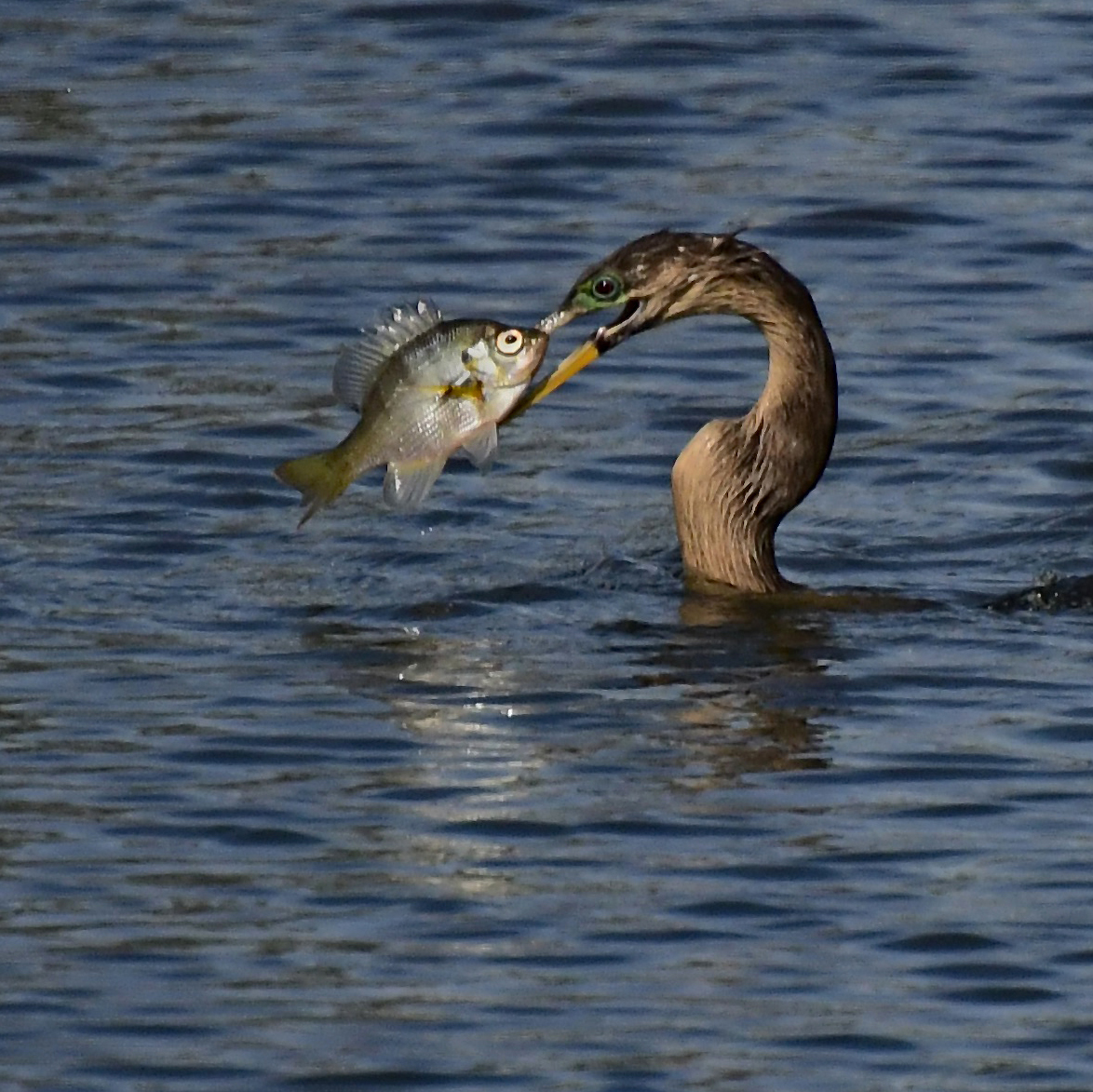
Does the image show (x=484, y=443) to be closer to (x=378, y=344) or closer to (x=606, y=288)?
(x=378, y=344)

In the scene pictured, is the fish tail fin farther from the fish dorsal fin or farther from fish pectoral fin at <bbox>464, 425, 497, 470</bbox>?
fish pectoral fin at <bbox>464, 425, 497, 470</bbox>

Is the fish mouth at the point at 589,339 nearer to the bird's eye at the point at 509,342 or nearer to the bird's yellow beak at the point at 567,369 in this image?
the bird's yellow beak at the point at 567,369

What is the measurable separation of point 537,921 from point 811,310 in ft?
9.89

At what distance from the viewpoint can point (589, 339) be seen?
881 centimetres

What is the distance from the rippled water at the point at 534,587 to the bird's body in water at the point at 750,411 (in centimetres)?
23

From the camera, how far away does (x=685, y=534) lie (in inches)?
364

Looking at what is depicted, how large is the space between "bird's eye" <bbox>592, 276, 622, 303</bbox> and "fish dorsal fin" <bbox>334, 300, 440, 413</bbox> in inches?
22.9

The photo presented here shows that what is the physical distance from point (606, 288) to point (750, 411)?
0.63 meters

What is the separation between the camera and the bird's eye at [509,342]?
8.01 m

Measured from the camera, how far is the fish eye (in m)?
8.73

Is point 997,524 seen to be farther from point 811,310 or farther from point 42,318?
point 42,318

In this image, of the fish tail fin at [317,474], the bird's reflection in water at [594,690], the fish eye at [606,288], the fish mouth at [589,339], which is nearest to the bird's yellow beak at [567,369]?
the fish mouth at [589,339]

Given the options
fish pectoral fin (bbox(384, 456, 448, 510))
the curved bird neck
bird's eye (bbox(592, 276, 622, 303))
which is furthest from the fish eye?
fish pectoral fin (bbox(384, 456, 448, 510))

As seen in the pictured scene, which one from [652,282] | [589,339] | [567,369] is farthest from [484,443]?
[652,282]
